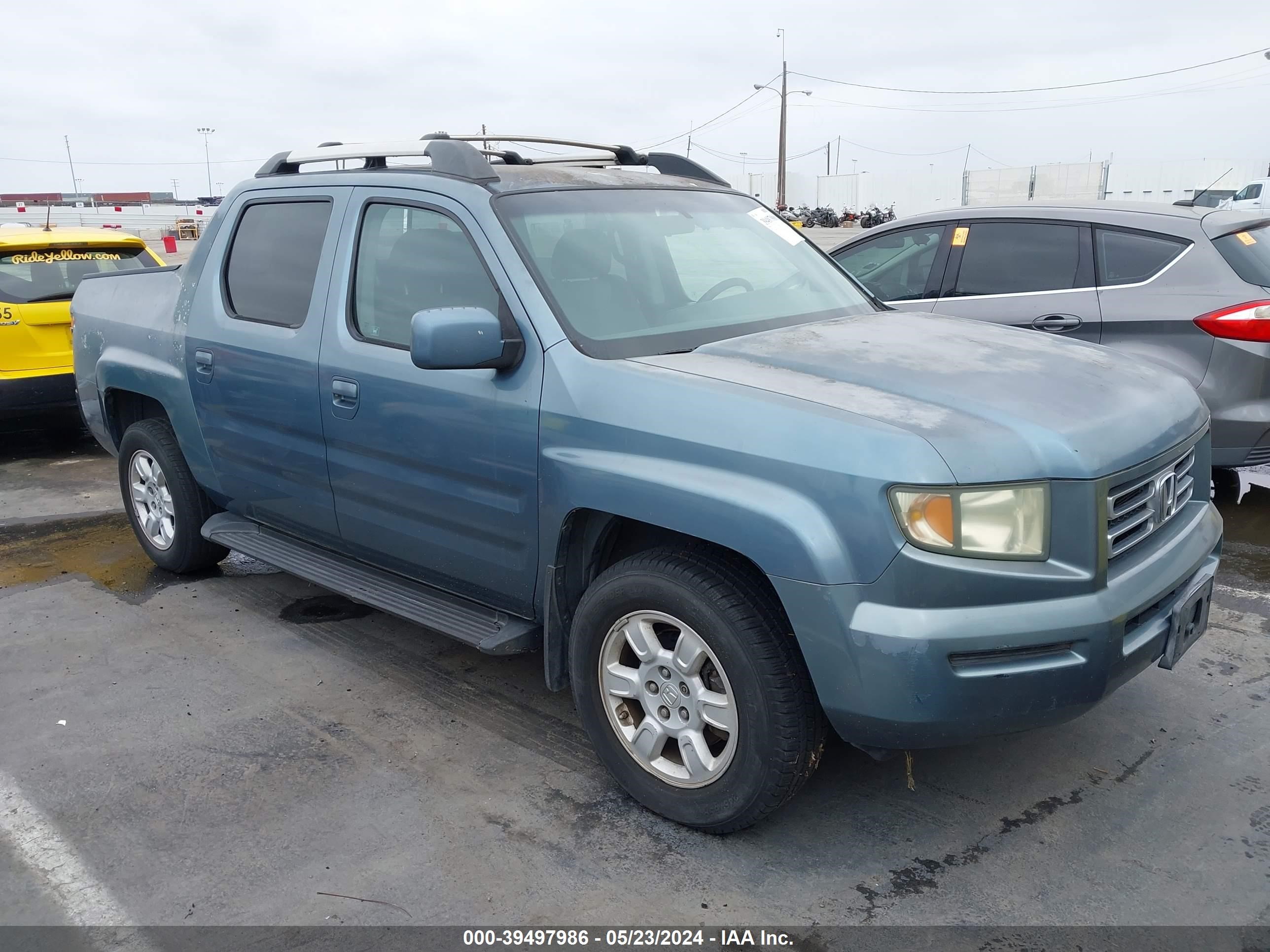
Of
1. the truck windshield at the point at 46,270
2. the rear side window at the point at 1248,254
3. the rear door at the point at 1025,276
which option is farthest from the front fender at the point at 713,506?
the truck windshield at the point at 46,270

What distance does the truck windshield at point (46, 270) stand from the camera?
24.4 feet

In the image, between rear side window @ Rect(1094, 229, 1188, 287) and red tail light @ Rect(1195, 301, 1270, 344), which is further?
rear side window @ Rect(1094, 229, 1188, 287)

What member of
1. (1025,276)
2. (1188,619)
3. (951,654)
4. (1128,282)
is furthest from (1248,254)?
(951,654)

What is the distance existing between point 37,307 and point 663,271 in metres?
5.80

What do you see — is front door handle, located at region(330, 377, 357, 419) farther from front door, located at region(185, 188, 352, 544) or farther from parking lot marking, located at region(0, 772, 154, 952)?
parking lot marking, located at region(0, 772, 154, 952)

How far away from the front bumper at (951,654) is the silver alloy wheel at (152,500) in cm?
362

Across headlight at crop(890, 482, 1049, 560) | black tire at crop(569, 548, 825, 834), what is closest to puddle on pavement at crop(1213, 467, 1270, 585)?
headlight at crop(890, 482, 1049, 560)

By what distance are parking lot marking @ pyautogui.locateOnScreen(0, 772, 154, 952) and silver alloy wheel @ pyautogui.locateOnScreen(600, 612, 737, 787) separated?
135 centimetres

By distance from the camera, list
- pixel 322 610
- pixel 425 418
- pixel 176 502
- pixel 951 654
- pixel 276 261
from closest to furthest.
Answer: pixel 951 654
pixel 425 418
pixel 276 261
pixel 322 610
pixel 176 502

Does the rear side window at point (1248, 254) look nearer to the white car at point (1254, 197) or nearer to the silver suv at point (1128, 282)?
the silver suv at point (1128, 282)

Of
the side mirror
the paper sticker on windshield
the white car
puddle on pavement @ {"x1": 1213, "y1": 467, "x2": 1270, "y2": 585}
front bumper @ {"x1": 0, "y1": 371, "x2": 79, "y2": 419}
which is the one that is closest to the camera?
the side mirror

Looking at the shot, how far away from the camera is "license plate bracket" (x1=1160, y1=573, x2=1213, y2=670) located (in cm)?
279

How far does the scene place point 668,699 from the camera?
294cm

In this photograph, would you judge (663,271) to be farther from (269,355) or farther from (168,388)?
(168,388)
